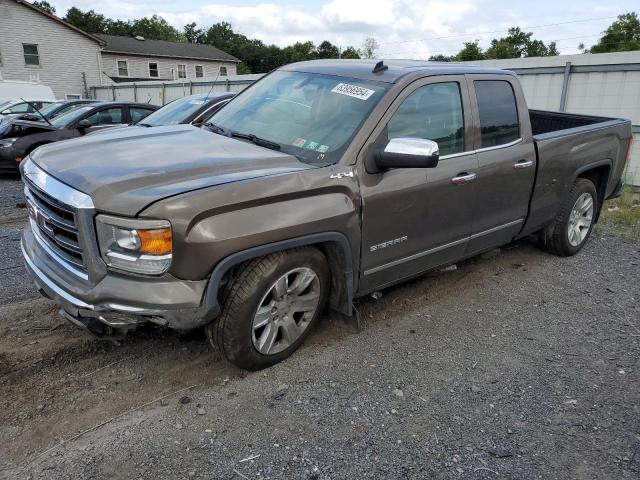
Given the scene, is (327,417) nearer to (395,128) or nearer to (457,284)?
(395,128)

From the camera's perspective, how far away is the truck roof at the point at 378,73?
12.0ft

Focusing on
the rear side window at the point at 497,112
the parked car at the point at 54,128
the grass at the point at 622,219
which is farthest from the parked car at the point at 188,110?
the grass at the point at 622,219

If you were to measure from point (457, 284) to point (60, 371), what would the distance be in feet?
11.1

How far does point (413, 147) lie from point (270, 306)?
1.31 m

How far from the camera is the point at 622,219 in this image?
7312mm

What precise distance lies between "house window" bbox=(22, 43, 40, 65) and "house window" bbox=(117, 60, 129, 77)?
362 inches

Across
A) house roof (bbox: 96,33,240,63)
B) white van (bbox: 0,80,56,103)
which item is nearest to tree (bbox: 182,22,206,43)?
house roof (bbox: 96,33,240,63)

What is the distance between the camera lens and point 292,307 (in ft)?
10.5

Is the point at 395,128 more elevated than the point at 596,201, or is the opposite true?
the point at 395,128

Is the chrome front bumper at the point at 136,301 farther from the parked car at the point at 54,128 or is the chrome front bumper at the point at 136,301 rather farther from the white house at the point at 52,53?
the white house at the point at 52,53

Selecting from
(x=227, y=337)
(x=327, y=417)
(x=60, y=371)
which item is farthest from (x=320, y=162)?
(x=60, y=371)

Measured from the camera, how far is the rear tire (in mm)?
5273

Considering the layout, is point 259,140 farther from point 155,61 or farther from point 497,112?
point 155,61

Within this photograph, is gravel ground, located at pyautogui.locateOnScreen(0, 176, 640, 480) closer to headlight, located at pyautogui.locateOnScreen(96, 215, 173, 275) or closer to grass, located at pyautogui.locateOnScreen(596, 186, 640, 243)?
headlight, located at pyautogui.locateOnScreen(96, 215, 173, 275)
